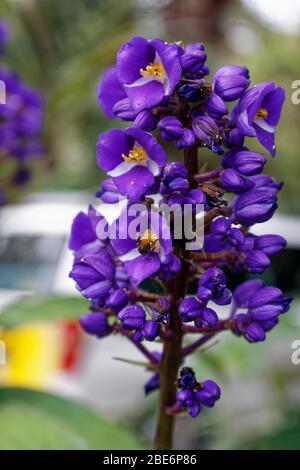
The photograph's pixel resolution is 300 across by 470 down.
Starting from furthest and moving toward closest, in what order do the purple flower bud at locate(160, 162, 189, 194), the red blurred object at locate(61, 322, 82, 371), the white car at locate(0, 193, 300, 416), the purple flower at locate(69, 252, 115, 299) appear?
the white car at locate(0, 193, 300, 416) < the red blurred object at locate(61, 322, 82, 371) < the purple flower at locate(69, 252, 115, 299) < the purple flower bud at locate(160, 162, 189, 194)

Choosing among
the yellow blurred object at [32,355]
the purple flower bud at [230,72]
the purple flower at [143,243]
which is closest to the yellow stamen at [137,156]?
the purple flower at [143,243]

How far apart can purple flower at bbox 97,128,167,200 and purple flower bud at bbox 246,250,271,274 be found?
28cm

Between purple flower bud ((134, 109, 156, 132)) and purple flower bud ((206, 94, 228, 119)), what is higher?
purple flower bud ((206, 94, 228, 119))

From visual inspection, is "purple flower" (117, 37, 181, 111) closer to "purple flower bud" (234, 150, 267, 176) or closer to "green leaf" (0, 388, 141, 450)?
"purple flower bud" (234, 150, 267, 176)

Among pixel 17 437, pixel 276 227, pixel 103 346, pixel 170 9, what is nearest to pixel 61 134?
pixel 170 9

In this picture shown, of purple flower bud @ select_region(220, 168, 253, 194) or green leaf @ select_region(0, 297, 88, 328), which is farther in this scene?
green leaf @ select_region(0, 297, 88, 328)

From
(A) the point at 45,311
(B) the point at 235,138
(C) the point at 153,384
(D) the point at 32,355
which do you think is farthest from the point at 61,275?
(B) the point at 235,138

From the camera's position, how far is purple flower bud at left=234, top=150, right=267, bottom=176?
4.42 feet

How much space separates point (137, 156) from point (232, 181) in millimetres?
194

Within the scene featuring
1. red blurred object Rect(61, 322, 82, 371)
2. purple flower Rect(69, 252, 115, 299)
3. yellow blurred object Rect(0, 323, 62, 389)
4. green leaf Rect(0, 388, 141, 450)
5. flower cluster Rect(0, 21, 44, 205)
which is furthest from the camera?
red blurred object Rect(61, 322, 82, 371)

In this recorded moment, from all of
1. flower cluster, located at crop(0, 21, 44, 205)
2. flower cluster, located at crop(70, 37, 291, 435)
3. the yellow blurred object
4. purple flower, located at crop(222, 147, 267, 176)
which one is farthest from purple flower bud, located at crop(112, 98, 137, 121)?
the yellow blurred object

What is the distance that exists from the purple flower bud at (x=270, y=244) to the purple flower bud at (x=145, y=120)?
35 cm

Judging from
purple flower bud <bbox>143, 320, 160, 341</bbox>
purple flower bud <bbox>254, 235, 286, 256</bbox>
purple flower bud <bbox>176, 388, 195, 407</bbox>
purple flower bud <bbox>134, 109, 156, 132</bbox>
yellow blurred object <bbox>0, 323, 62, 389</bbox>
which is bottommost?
purple flower bud <bbox>176, 388, 195, 407</bbox>
